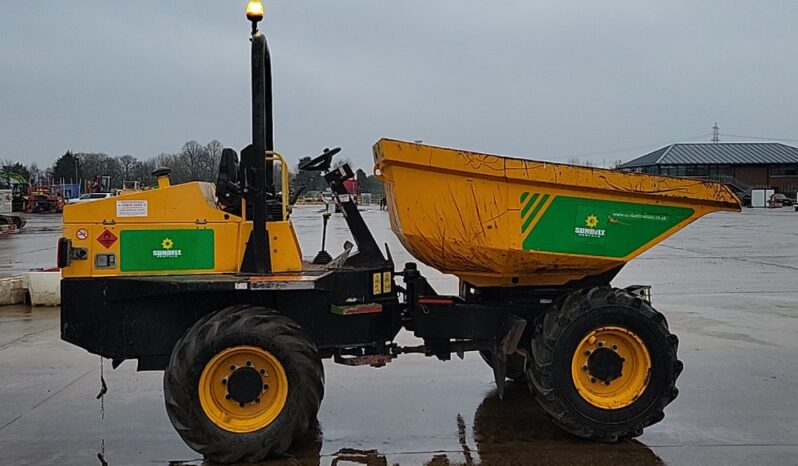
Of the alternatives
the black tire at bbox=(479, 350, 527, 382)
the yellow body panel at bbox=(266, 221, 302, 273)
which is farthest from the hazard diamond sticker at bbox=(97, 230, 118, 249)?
the black tire at bbox=(479, 350, 527, 382)

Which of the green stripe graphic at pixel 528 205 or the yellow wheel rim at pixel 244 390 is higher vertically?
the green stripe graphic at pixel 528 205

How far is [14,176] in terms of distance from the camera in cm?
4300

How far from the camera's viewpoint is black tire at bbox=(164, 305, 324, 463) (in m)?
4.62

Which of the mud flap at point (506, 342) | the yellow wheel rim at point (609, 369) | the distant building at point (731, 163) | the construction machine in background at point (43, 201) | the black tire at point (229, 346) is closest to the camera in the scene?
the black tire at point (229, 346)

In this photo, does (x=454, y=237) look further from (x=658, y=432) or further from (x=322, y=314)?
(x=658, y=432)

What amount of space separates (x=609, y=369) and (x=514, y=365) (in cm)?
125

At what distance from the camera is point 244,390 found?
4762 mm

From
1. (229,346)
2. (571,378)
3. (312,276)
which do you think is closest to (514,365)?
(571,378)

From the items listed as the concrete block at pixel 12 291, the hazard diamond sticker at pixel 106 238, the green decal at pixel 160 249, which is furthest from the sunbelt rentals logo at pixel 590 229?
the concrete block at pixel 12 291

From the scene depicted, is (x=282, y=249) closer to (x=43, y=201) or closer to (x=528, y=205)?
(x=528, y=205)

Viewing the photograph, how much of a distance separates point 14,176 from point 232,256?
43817 millimetres

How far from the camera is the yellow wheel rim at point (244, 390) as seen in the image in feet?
15.5

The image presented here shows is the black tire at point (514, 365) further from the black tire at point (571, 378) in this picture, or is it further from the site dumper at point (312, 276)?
the black tire at point (571, 378)

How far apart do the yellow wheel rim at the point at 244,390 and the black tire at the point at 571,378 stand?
1782mm
